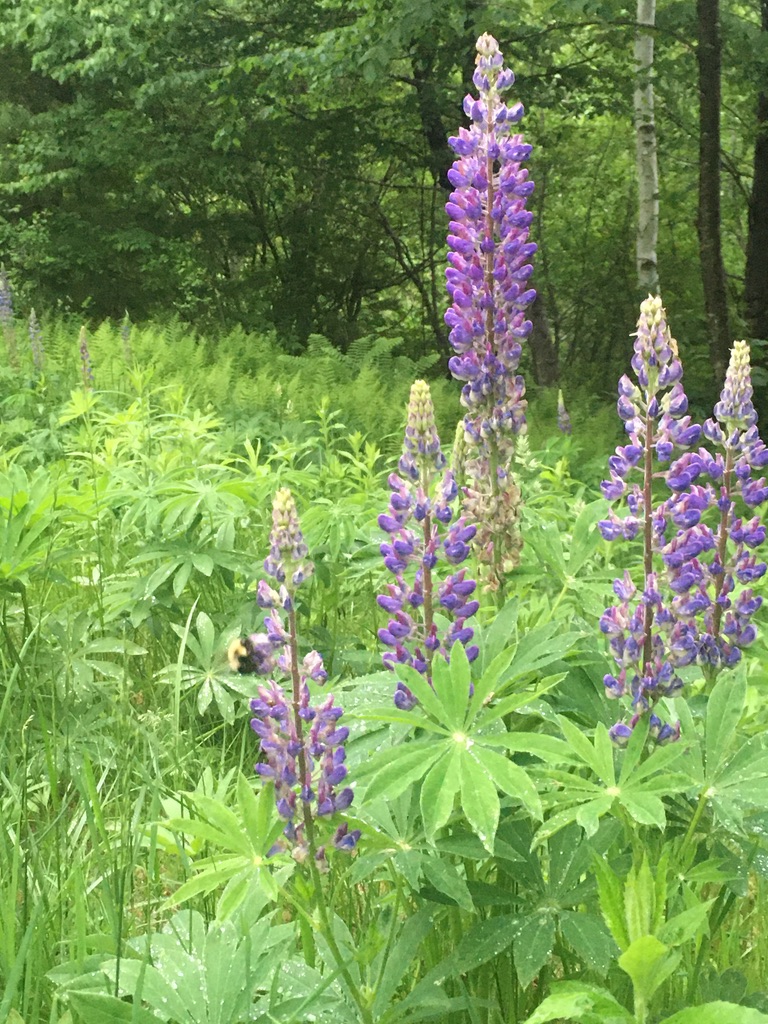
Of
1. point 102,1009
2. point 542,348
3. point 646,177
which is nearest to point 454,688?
point 102,1009

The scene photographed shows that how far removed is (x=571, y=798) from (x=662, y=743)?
237 mm

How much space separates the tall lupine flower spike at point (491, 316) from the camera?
160 cm

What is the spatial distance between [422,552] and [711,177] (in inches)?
235

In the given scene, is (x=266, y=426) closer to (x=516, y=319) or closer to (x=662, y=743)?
(x=516, y=319)

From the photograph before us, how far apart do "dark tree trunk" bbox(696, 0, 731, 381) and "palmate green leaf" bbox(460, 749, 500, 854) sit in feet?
18.9

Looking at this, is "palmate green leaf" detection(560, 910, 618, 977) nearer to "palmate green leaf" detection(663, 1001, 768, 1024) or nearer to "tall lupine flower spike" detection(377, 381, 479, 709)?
"palmate green leaf" detection(663, 1001, 768, 1024)

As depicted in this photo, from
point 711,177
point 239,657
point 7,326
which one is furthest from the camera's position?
point 7,326

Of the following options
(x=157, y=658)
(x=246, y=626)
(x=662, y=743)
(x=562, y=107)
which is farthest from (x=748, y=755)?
(x=562, y=107)

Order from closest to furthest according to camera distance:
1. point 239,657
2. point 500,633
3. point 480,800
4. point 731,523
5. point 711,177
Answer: point 480,800 < point 500,633 < point 731,523 < point 239,657 < point 711,177

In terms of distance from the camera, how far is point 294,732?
1.16 metres

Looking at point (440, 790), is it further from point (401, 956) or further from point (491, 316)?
point (491, 316)

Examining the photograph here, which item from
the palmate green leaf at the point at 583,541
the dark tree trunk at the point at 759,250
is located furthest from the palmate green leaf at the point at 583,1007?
the dark tree trunk at the point at 759,250

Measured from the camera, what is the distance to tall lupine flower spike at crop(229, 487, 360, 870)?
1.15 metres

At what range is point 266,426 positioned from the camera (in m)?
6.27
